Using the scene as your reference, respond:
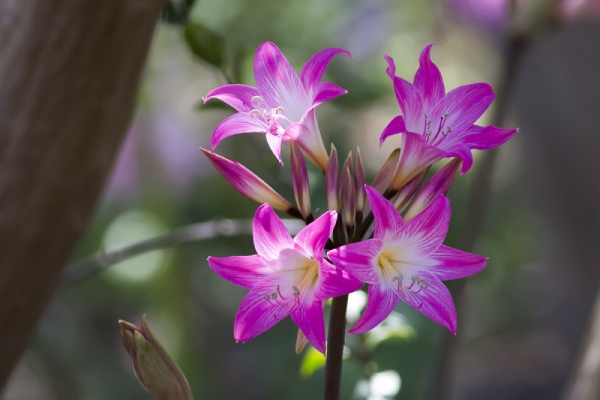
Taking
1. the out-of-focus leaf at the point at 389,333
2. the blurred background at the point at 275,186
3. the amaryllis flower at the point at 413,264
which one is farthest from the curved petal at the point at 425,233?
Answer: the blurred background at the point at 275,186

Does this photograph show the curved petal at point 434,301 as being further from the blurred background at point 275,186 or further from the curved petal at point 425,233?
the blurred background at point 275,186

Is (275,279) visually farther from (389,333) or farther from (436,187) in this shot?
(389,333)

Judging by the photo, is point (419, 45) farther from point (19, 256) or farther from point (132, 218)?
point (19, 256)

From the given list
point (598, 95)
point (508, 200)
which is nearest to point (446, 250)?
point (598, 95)

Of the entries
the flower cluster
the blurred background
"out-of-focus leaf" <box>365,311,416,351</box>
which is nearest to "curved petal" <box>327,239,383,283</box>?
the flower cluster

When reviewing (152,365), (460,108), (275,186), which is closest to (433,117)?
(460,108)

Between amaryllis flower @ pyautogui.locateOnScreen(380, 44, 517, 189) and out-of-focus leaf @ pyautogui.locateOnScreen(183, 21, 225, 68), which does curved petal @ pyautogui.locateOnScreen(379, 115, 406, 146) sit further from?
out-of-focus leaf @ pyautogui.locateOnScreen(183, 21, 225, 68)
